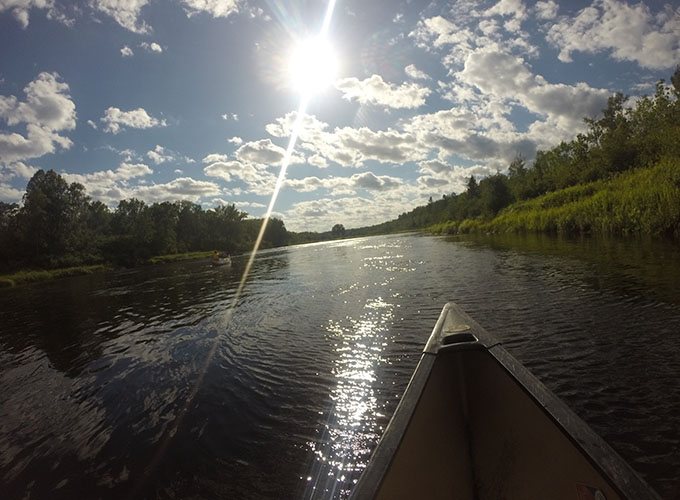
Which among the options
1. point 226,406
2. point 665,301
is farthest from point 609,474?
point 665,301

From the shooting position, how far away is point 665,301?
785 cm

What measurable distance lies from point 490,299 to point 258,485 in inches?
355

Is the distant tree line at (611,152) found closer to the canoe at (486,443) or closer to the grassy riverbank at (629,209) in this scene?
the grassy riverbank at (629,209)

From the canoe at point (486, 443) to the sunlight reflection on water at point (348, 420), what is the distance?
1307mm

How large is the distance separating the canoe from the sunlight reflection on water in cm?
131

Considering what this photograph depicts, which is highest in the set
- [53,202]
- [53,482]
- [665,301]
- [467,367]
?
[53,202]

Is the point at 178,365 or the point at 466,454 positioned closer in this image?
the point at 466,454

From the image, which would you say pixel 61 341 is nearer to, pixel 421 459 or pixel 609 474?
pixel 421 459

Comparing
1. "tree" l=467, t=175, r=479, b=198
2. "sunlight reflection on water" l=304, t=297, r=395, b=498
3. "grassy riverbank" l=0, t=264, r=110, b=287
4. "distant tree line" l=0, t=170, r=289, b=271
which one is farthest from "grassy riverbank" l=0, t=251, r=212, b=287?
"tree" l=467, t=175, r=479, b=198

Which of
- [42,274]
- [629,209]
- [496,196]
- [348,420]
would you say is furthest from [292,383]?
[496,196]

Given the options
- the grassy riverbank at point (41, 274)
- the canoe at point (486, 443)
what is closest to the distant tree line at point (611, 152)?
the canoe at point (486, 443)

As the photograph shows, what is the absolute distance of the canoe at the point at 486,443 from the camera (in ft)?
6.84

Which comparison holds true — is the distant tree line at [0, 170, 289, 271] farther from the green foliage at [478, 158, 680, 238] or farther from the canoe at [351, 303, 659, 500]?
the green foliage at [478, 158, 680, 238]

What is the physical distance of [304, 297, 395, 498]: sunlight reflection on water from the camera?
11.7 ft
